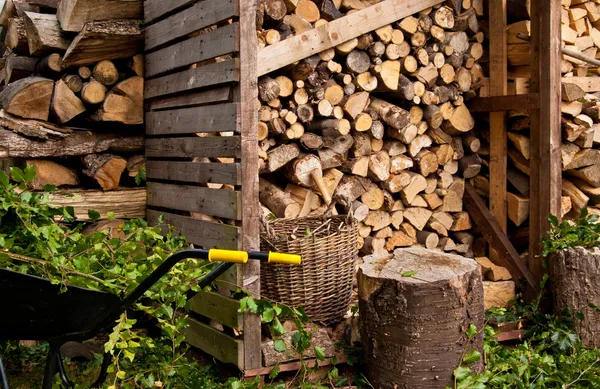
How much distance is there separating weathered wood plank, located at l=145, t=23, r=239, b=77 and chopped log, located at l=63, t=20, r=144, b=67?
118 millimetres

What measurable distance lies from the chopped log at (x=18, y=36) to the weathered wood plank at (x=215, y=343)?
6.42 feet

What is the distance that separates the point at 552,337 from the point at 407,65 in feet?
5.86

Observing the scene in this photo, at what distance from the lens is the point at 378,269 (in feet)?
10.8

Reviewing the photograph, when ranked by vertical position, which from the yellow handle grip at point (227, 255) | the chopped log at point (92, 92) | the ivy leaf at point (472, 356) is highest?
the chopped log at point (92, 92)

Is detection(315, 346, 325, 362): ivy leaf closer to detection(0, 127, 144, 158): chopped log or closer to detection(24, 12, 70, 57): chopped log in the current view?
detection(0, 127, 144, 158): chopped log

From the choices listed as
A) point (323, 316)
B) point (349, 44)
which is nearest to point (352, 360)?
point (323, 316)

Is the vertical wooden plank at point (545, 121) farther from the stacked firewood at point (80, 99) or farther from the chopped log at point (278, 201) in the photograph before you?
the stacked firewood at point (80, 99)

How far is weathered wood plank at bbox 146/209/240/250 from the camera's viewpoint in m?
3.24

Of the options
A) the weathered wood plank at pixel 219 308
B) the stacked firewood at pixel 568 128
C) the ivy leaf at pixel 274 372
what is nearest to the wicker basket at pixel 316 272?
the weathered wood plank at pixel 219 308

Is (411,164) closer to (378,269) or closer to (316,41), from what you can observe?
(316,41)

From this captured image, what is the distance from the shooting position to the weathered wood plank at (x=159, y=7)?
3659mm

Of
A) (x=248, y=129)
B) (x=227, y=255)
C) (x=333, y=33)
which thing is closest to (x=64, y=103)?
(x=248, y=129)

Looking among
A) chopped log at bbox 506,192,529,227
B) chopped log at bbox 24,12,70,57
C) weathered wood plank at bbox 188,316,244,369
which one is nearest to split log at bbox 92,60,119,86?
chopped log at bbox 24,12,70,57

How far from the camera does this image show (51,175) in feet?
12.7
